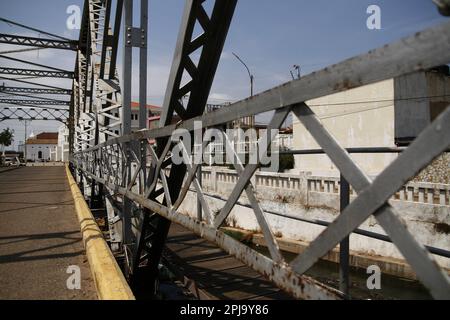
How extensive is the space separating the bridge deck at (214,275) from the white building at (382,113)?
29.7 feet

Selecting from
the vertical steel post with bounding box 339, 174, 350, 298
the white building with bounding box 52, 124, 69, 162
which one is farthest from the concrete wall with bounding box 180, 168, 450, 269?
the white building with bounding box 52, 124, 69, 162

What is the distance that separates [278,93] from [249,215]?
49.8 feet

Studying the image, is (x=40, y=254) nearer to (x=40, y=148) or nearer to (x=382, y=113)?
(x=382, y=113)

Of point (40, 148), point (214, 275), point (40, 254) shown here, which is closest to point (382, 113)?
point (214, 275)

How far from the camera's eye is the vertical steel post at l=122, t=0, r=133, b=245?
5.09 metres

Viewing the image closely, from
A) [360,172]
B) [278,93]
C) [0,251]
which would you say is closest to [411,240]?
[360,172]

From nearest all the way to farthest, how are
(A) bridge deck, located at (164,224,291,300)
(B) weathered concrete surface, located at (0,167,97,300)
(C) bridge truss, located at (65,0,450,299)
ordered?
(C) bridge truss, located at (65,0,450,299) → (B) weathered concrete surface, located at (0,167,97,300) → (A) bridge deck, located at (164,224,291,300)

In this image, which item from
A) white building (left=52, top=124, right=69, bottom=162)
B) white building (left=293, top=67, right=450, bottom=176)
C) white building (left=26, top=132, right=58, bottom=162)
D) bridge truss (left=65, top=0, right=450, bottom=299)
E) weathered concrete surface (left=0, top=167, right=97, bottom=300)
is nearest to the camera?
bridge truss (left=65, top=0, right=450, bottom=299)

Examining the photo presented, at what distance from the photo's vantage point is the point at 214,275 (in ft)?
25.6

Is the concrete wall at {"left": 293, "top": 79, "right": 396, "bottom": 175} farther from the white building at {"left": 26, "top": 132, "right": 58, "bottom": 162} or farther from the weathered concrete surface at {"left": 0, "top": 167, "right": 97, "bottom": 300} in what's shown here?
the white building at {"left": 26, "top": 132, "right": 58, "bottom": 162}

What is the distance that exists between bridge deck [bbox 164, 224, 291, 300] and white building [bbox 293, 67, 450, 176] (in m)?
9.05

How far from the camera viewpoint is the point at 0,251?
15.0 ft
